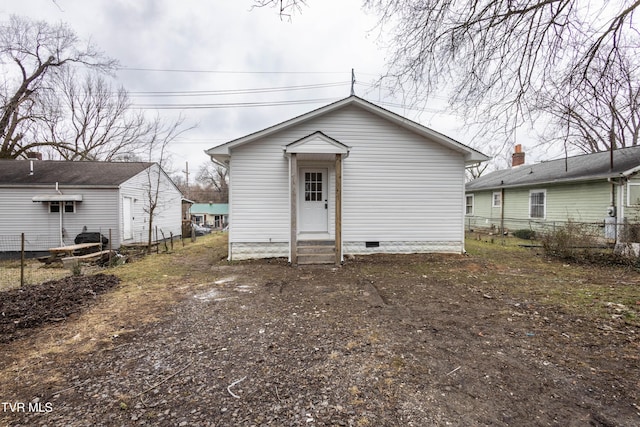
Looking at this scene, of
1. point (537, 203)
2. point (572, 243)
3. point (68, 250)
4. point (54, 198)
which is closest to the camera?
point (572, 243)

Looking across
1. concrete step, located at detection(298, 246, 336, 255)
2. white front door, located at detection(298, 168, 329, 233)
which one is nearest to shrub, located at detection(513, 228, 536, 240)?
white front door, located at detection(298, 168, 329, 233)

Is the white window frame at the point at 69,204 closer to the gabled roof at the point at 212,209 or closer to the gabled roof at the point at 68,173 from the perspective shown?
the gabled roof at the point at 68,173

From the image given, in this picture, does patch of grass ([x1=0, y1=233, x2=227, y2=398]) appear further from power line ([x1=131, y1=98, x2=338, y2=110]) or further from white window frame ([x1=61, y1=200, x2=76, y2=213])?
power line ([x1=131, y1=98, x2=338, y2=110])

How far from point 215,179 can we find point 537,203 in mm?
45133

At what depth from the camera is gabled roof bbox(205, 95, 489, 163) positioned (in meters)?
7.90

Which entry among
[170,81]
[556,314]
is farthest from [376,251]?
[170,81]

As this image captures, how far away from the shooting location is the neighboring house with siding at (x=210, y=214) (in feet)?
120

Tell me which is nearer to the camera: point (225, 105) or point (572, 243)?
point (572, 243)

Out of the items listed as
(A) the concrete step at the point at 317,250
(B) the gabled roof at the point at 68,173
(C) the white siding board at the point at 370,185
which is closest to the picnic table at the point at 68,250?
(B) the gabled roof at the point at 68,173

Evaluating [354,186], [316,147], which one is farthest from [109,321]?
[354,186]

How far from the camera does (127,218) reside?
13.6 meters

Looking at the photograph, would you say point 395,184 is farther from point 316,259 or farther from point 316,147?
point 316,259

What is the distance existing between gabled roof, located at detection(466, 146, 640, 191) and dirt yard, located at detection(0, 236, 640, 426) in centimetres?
722

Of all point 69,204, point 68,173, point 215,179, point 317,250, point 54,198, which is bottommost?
point 317,250
